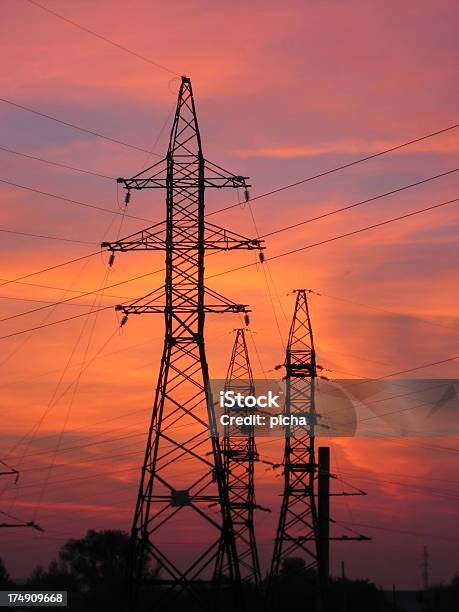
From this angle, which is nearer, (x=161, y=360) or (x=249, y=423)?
(x=161, y=360)

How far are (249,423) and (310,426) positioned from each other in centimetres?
996

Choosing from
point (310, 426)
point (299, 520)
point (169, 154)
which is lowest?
point (299, 520)

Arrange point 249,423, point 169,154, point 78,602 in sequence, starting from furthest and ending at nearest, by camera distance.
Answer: point 78,602, point 249,423, point 169,154

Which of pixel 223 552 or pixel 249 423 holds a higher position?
pixel 249 423

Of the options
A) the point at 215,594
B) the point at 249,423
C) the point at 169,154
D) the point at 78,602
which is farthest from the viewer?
the point at 78,602

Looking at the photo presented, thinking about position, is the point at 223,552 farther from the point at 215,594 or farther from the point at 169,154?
the point at 169,154

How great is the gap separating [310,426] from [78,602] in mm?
45018

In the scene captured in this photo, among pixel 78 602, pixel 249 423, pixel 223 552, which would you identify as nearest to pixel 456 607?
pixel 78 602

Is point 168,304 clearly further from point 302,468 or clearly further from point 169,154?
point 302,468

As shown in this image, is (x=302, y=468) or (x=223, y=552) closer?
(x=223, y=552)

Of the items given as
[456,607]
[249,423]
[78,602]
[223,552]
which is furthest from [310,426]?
[456,607]

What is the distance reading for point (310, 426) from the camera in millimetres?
73375

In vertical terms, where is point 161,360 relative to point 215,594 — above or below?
above

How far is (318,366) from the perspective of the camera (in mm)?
76625
